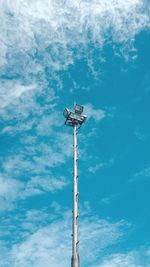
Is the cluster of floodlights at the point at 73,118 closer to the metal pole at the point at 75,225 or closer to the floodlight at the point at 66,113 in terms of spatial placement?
the floodlight at the point at 66,113

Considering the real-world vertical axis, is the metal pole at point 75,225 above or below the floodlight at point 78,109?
below

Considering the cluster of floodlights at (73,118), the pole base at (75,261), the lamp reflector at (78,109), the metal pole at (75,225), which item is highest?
the lamp reflector at (78,109)

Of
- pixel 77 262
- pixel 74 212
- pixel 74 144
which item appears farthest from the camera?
pixel 74 144

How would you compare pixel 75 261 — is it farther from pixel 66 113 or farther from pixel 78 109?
pixel 78 109

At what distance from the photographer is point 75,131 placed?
3005 centimetres

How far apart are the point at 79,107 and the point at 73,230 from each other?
12683 millimetres

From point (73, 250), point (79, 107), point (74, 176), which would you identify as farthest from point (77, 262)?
point (79, 107)

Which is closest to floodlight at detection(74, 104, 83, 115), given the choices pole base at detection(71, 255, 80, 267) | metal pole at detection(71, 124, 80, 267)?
metal pole at detection(71, 124, 80, 267)

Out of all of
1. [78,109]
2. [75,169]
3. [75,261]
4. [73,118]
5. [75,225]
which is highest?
[78,109]

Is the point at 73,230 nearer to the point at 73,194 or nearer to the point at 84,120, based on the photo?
the point at 73,194

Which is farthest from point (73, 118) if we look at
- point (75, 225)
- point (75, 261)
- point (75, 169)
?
point (75, 261)

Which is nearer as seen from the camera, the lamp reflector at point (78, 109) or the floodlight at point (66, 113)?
the floodlight at point (66, 113)

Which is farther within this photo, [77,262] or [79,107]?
[79,107]

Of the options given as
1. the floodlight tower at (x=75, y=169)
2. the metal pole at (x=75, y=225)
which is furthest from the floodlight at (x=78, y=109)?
the metal pole at (x=75, y=225)
